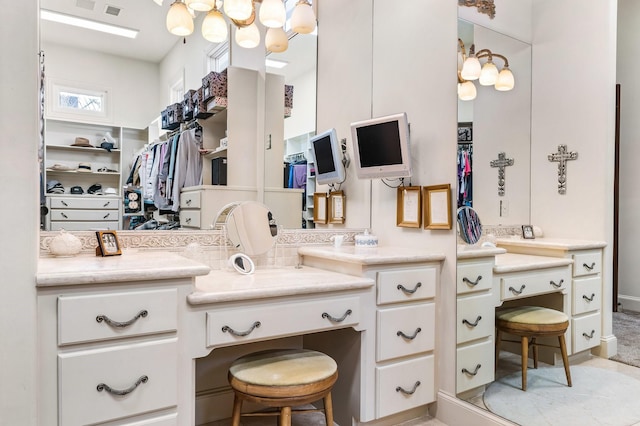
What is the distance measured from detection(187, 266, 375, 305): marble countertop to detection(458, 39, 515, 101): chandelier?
44.9 inches

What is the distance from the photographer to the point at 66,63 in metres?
1.99

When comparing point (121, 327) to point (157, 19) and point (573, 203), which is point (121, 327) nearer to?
point (157, 19)

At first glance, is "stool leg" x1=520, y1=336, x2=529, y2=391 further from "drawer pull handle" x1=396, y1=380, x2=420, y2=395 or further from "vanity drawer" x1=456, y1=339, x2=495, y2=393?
"drawer pull handle" x1=396, y1=380, x2=420, y2=395

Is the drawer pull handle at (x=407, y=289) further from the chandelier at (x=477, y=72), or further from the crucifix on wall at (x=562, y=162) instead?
the chandelier at (x=477, y=72)

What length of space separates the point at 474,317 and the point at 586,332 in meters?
0.52

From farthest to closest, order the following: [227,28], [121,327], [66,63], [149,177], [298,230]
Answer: [298,230], [227,28], [149,177], [66,63], [121,327]

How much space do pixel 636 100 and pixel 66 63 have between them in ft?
8.84

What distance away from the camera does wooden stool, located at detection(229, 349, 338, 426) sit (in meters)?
1.62

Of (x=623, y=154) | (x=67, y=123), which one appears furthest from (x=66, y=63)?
(x=623, y=154)

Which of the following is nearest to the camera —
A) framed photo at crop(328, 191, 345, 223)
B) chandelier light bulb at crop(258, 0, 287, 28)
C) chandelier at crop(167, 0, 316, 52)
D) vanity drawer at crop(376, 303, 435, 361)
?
vanity drawer at crop(376, 303, 435, 361)

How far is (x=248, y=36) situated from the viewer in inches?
96.9

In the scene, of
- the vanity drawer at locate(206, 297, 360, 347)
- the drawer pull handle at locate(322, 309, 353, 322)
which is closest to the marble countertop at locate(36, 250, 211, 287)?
the vanity drawer at locate(206, 297, 360, 347)

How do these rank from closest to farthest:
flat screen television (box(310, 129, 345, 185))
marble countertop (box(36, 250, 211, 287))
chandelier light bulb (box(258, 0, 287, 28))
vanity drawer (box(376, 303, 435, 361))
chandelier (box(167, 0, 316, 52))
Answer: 1. marble countertop (box(36, 250, 211, 287))
2. vanity drawer (box(376, 303, 435, 361))
3. chandelier (box(167, 0, 316, 52))
4. chandelier light bulb (box(258, 0, 287, 28))
5. flat screen television (box(310, 129, 345, 185))

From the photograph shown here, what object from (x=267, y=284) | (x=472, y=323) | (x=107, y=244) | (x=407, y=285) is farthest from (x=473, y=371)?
(x=107, y=244)
